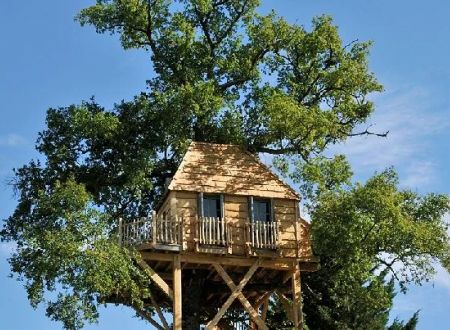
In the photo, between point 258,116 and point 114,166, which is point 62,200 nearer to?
point 114,166

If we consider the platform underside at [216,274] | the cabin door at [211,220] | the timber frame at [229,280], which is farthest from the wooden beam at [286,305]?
the cabin door at [211,220]

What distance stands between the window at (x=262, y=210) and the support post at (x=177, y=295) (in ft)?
10.7

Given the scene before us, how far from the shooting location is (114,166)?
31.5m

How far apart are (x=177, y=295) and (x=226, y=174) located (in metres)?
4.78

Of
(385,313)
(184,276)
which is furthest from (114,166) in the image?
(385,313)

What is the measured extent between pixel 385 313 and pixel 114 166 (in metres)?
11.4

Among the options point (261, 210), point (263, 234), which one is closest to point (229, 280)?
point (263, 234)

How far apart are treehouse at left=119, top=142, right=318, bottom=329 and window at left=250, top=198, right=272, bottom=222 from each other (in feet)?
0.11

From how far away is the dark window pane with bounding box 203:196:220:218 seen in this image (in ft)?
98.5

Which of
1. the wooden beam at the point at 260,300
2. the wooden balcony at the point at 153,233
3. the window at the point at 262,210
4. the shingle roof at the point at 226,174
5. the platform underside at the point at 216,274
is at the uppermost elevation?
the shingle roof at the point at 226,174

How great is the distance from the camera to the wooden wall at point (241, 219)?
29.6 meters

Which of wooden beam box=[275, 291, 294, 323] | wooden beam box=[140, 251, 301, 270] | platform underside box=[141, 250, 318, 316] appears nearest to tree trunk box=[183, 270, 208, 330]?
platform underside box=[141, 250, 318, 316]

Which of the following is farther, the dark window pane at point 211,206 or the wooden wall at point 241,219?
the dark window pane at point 211,206

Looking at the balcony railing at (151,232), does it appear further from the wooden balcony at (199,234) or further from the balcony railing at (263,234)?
the balcony railing at (263,234)
